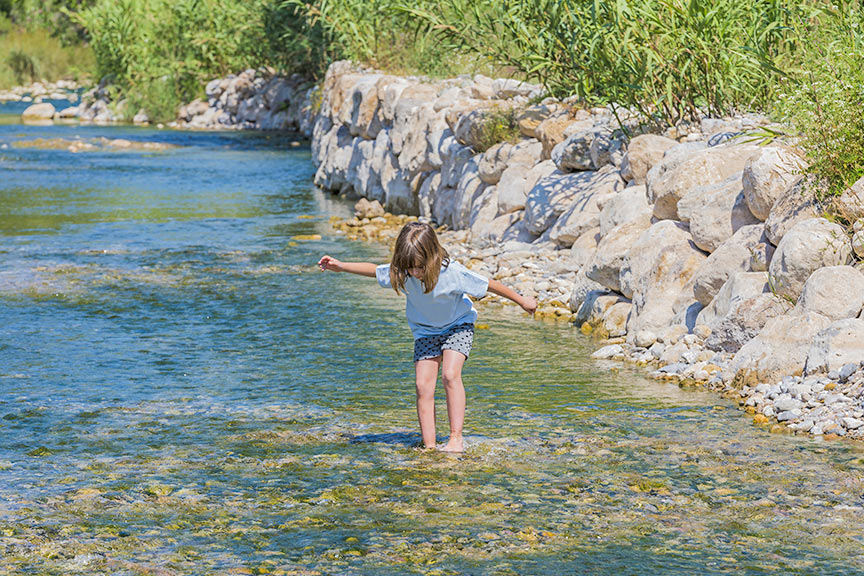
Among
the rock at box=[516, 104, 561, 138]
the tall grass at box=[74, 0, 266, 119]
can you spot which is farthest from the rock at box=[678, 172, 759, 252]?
the tall grass at box=[74, 0, 266, 119]

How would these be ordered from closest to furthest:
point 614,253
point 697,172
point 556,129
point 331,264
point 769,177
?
point 331,264 → point 769,177 → point 697,172 → point 614,253 → point 556,129

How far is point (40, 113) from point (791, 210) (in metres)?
42.5

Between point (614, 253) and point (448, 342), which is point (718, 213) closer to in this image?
point (614, 253)

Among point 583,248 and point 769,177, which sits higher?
point 769,177

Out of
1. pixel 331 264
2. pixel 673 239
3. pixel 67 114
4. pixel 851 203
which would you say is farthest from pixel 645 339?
pixel 67 114

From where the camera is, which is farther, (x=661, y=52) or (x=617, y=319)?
(x=661, y=52)

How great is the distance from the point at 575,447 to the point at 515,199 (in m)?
8.74

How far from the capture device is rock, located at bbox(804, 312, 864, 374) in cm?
771

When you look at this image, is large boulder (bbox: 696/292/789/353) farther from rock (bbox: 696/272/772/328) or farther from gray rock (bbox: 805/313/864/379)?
gray rock (bbox: 805/313/864/379)

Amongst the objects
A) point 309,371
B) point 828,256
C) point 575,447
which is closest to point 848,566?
point 575,447

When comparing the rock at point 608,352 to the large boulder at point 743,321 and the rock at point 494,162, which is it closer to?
the large boulder at point 743,321

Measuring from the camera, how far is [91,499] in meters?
6.17

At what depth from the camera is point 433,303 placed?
6.87m

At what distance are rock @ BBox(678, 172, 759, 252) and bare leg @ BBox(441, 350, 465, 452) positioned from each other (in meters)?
4.10
